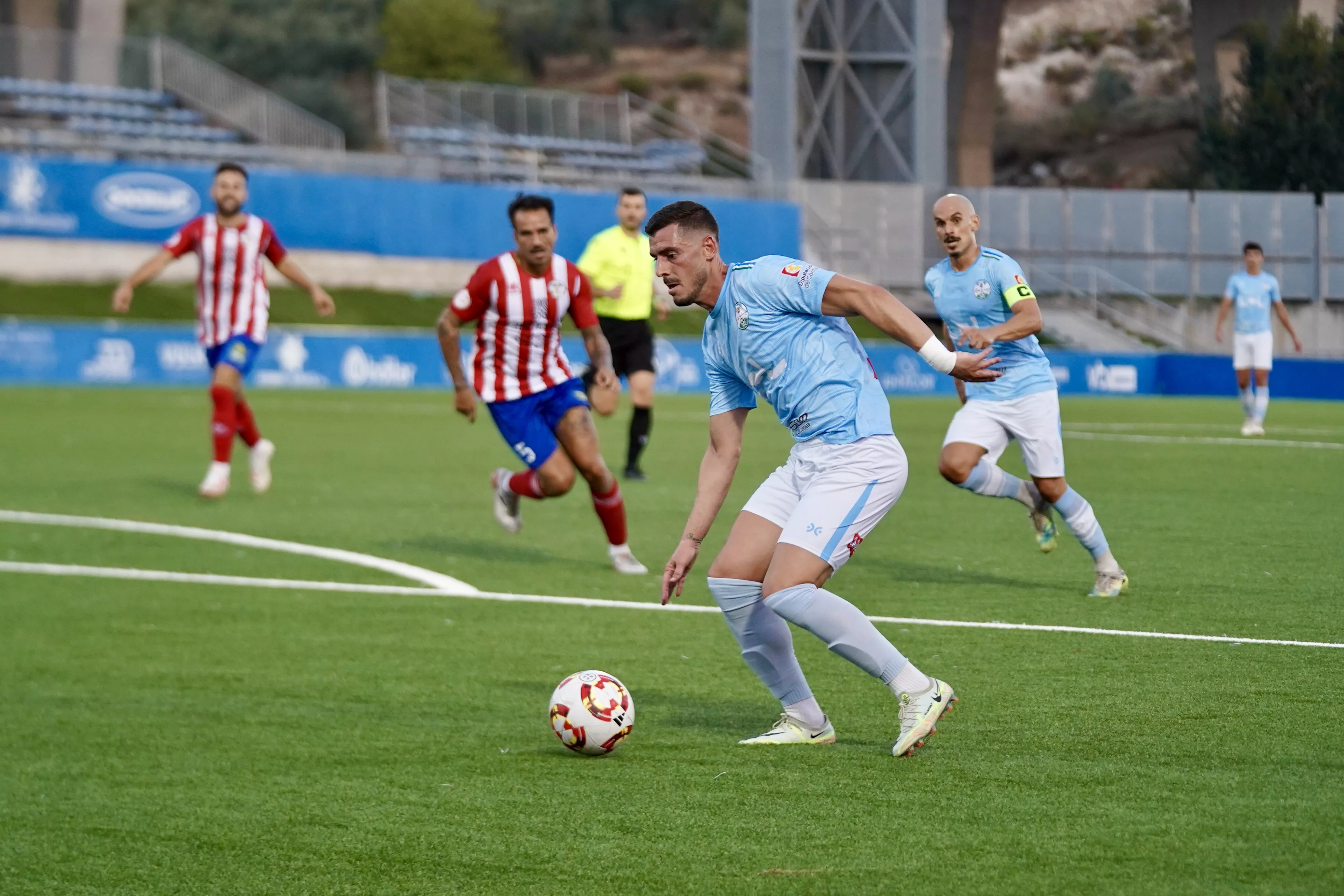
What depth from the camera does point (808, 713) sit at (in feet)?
19.2

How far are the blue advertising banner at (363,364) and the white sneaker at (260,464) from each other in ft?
50.4

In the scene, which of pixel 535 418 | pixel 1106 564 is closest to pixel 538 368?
pixel 535 418

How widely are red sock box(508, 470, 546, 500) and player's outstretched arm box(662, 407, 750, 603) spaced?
452 cm

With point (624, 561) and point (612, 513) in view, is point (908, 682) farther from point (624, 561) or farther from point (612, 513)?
point (624, 561)

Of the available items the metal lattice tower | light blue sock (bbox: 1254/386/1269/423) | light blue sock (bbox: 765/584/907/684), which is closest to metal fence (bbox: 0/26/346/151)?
the metal lattice tower

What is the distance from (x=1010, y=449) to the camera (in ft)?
61.6

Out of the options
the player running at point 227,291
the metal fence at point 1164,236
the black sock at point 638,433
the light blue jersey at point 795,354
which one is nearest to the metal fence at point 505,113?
the metal fence at point 1164,236

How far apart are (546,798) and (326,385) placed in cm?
2616

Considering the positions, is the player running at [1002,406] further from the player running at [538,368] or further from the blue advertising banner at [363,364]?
the blue advertising banner at [363,364]

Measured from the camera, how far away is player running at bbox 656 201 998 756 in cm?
553

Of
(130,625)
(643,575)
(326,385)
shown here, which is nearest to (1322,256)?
(326,385)

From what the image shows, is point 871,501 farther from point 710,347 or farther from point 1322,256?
point 1322,256

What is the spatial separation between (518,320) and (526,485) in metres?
1.14

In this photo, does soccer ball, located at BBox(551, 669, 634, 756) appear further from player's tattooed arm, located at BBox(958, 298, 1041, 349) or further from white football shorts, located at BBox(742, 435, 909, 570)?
player's tattooed arm, located at BBox(958, 298, 1041, 349)
